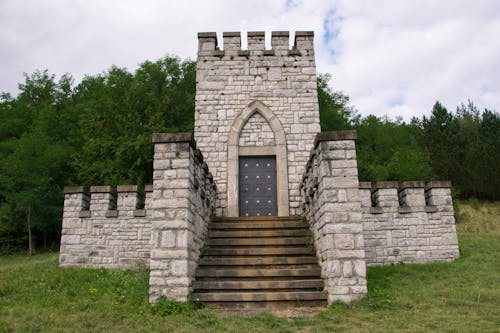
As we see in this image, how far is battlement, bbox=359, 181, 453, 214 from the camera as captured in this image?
8.43 m

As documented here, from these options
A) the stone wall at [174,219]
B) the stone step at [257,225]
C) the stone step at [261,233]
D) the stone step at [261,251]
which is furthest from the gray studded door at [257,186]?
the stone wall at [174,219]

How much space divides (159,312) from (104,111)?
1423cm

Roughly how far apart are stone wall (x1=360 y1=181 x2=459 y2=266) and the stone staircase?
169cm

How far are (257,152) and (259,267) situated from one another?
13.2 feet

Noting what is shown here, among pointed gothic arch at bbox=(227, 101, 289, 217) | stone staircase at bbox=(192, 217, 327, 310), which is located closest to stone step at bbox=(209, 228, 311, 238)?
stone staircase at bbox=(192, 217, 327, 310)

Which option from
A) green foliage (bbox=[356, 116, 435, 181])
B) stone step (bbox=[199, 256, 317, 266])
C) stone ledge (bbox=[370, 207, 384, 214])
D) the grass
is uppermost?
green foliage (bbox=[356, 116, 435, 181])

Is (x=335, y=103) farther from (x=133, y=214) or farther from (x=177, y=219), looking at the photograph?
(x=177, y=219)

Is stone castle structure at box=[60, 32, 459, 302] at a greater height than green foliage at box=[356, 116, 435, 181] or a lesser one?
lesser

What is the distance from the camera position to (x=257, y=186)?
994cm

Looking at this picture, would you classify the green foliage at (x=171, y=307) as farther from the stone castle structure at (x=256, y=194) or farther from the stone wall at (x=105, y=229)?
the stone wall at (x=105, y=229)

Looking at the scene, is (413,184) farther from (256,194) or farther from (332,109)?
(332,109)

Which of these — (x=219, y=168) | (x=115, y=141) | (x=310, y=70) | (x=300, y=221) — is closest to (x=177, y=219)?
(x=300, y=221)

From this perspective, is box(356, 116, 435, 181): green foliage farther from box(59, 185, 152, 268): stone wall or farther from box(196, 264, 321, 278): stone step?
box(196, 264, 321, 278): stone step

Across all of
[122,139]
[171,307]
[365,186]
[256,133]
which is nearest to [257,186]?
[256,133]
